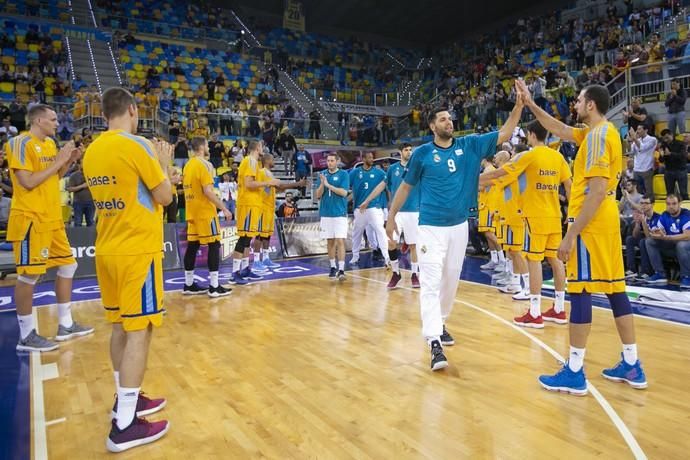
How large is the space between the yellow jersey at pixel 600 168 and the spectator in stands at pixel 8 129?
1391 cm

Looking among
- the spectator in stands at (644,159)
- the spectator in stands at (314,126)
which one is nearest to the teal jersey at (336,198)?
the spectator in stands at (644,159)

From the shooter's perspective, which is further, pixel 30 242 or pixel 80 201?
pixel 80 201

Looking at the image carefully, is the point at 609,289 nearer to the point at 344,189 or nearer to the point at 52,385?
the point at 52,385

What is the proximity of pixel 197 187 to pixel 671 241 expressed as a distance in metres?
7.33

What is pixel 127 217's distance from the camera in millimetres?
2891

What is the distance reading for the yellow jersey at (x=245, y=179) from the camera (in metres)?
7.98

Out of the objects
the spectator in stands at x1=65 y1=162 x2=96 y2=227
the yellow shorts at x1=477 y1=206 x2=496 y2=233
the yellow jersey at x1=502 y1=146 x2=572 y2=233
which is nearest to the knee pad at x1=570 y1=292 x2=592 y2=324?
the yellow jersey at x1=502 y1=146 x2=572 y2=233

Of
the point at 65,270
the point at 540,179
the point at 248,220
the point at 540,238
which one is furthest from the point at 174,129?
the point at 540,238

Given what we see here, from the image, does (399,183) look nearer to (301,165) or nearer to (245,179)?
(245,179)

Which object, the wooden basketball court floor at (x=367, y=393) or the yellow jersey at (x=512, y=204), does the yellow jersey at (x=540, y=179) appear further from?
the wooden basketball court floor at (x=367, y=393)

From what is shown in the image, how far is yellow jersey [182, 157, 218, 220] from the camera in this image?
6.91m

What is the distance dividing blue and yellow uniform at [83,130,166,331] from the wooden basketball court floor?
0.85 metres

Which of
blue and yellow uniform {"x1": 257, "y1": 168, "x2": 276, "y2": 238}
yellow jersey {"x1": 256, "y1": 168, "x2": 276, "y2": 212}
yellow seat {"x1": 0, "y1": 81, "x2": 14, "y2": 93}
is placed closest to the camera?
yellow jersey {"x1": 256, "y1": 168, "x2": 276, "y2": 212}

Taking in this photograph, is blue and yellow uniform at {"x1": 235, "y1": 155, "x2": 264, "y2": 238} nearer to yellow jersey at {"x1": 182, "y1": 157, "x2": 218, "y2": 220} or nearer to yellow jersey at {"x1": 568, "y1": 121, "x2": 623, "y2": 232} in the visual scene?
yellow jersey at {"x1": 182, "y1": 157, "x2": 218, "y2": 220}
